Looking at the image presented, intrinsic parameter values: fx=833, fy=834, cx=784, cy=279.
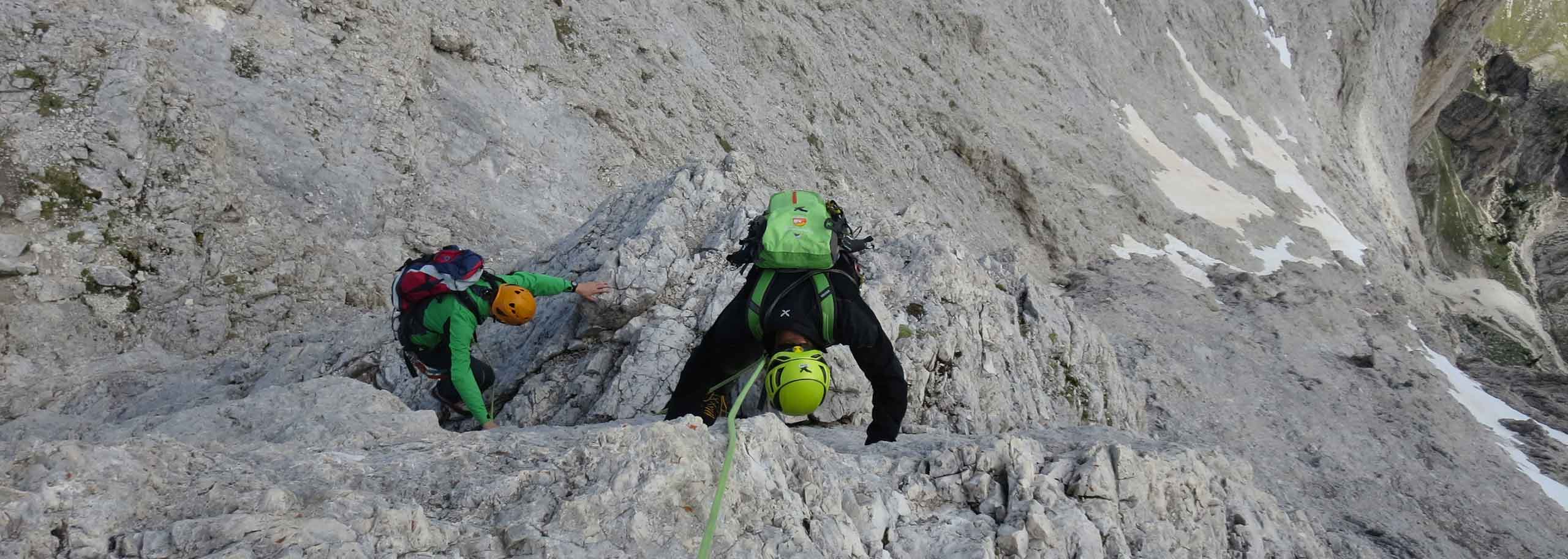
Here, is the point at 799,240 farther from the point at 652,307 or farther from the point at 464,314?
the point at 464,314

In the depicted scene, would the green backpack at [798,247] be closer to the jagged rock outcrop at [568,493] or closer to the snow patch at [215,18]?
the jagged rock outcrop at [568,493]

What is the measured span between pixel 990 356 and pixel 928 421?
1644 mm

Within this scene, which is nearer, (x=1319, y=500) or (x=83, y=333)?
(x=83, y=333)

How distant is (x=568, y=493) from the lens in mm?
4230

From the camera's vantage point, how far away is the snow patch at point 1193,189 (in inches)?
1215

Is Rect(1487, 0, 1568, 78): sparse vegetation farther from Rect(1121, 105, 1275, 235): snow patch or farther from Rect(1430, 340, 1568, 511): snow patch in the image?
Rect(1430, 340, 1568, 511): snow patch

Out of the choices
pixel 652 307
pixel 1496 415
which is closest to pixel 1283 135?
pixel 1496 415

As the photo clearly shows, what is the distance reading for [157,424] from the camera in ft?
19.7

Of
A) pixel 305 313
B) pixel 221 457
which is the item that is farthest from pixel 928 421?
pixel 305 313

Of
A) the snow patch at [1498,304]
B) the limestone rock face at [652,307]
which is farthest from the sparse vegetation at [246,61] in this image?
the snow patch at [1498,304]

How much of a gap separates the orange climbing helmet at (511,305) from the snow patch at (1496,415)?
65.4ft

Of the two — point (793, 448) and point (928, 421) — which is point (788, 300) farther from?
point (928, 421)

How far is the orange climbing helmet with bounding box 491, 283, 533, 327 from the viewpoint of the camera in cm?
688

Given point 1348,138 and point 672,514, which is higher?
point 672,514
